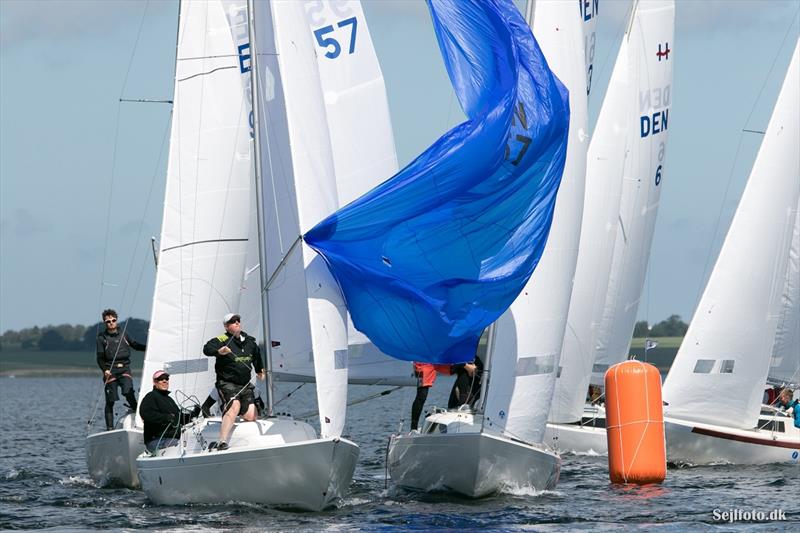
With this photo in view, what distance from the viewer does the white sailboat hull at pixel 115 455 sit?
2289cm

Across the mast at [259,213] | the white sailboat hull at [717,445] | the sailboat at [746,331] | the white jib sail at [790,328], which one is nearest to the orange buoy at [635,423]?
the white sailboat hull at [717,445]

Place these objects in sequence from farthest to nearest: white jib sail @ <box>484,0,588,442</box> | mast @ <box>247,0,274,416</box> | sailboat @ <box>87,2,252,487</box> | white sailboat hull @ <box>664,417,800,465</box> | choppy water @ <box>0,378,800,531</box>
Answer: white sailboat hull @ <box>664,417,800,465</box> < sailboat @ <box>87,2,252,487</box> < white jib sail @ <box>484,0,588,442</box> < mast @ <box>247,0,274,416</box> < choppy water @ <box>0,378,800,531</box>

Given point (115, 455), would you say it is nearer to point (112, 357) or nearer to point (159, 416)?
point (112, 357)

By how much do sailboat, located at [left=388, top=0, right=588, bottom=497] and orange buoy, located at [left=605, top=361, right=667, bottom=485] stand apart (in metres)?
1.31

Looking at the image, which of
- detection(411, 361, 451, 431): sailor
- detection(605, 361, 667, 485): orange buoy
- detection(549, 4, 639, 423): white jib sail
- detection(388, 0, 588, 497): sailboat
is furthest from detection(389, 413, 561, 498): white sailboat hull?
detection(549, 4, 639, 423): white jib sail

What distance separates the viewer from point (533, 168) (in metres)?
20.7

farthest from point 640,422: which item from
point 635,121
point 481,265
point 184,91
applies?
point 635,121

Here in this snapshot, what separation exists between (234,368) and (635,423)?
6.22m

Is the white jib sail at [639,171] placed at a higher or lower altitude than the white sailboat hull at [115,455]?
higher

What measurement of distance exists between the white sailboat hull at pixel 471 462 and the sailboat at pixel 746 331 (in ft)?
22.2

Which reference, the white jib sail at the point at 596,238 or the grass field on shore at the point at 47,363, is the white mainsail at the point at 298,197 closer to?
the white jib sail at the point at 596,238

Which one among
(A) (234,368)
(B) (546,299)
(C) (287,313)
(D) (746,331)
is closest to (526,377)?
(B) (546,299)

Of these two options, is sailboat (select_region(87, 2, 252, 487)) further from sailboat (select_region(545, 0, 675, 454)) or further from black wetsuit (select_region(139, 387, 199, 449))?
sailboat (select_region(545, 0, 675, 454))

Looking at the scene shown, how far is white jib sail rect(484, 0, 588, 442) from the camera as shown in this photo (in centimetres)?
2147
